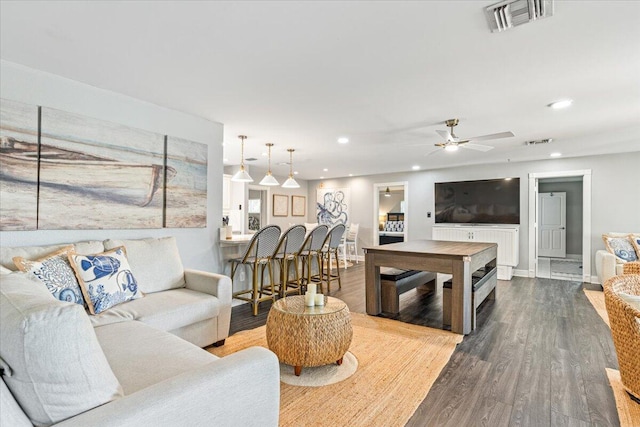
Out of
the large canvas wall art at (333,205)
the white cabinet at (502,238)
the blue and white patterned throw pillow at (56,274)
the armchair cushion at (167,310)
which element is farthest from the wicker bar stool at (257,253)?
the large canvas wall art at (333,205)

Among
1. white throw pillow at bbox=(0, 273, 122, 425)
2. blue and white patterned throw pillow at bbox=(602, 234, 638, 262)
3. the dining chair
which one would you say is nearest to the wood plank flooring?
the dining chair

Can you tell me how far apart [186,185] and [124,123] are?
0.83 metres

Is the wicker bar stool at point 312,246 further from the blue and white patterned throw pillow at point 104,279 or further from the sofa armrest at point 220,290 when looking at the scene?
the blue and white patterned throw pillow at point 104,279

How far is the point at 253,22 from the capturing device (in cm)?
185

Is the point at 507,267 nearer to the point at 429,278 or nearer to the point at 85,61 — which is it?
the point at 429,278

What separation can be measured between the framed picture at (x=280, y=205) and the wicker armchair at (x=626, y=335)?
22.5ft

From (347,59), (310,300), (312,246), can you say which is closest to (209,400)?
(310,300)

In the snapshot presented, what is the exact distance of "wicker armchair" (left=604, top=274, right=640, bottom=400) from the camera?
1.94 meters

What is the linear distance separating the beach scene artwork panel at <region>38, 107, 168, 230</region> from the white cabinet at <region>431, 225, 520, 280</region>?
5.67m

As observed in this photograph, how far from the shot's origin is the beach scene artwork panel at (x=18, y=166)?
232cm

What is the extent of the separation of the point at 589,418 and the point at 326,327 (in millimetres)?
1615

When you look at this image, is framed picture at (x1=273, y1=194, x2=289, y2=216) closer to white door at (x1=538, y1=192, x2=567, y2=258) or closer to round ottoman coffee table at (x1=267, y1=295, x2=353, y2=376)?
round ottoman coffee table at (x1=267, y1=295, x2=353, y2=376)

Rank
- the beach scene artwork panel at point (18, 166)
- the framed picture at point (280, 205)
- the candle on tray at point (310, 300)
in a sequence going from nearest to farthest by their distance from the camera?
the beach scene artwork panel at point (18, 166) < the candle on tray at point (310, 300) < the framed picture at point (280, 205)

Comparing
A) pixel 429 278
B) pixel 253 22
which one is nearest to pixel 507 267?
pixel 429 278
